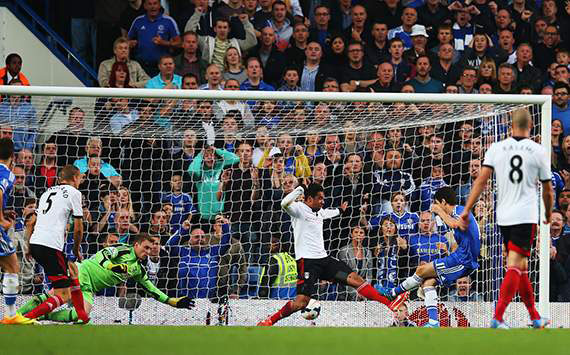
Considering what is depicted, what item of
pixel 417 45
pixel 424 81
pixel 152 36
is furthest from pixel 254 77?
pixel 417 45

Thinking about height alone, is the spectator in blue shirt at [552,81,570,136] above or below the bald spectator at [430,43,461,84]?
below

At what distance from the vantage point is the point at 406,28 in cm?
1461

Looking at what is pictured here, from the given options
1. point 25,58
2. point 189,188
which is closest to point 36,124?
point 189,188

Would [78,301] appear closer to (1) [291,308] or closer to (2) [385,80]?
(1) [291,308]

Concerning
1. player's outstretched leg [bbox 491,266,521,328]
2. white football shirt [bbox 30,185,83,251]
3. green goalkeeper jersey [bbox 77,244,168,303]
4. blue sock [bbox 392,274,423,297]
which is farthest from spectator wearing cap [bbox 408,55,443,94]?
player's outstretched leg [bbox 491,266,521,328]

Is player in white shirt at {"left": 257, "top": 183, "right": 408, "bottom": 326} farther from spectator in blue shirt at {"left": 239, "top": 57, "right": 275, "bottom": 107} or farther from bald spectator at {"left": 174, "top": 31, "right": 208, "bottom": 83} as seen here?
bald spectator at {"left": 174, "top": 31, "right": 208, "bottom": 83}

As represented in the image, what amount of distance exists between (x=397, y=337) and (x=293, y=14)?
329 inches

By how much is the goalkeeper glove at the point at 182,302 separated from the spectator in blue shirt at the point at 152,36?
3470mm

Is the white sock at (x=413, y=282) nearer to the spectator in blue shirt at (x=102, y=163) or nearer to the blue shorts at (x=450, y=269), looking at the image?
the blue shorts at (x=450, y=269)

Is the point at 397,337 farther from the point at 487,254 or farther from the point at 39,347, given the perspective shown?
the point at 487,254

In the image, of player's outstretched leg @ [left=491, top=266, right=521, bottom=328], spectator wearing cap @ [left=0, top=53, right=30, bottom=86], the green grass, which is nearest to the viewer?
the green grass

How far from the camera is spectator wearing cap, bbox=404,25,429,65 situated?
14219 millimetres

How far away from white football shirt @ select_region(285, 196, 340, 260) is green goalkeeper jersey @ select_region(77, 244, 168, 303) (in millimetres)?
1405

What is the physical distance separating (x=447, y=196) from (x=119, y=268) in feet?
10.6
